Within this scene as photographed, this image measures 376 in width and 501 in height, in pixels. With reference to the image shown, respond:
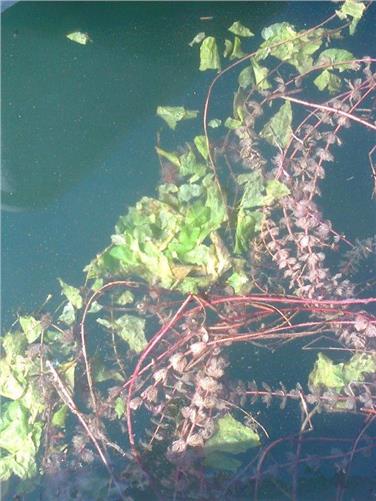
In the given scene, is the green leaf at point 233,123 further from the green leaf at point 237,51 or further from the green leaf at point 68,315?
the green leaf at point 68,315

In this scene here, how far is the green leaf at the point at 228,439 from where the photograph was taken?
1.66 metres

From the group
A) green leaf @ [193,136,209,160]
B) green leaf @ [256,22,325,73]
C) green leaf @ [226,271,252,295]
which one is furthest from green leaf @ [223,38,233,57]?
green leaf @ [226,271,252,295]

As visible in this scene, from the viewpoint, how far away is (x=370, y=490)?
173 centimetres

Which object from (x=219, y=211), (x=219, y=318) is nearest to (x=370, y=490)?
(x=219, y=318)

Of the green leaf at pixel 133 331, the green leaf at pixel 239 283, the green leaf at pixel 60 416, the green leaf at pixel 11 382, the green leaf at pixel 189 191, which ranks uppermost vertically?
the green leaf at pixel 189 191

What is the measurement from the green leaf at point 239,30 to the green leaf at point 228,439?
4.71 feet

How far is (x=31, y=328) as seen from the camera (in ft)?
6.06

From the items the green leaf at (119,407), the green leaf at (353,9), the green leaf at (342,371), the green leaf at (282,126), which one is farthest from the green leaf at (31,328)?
the green leaf at (353,9)

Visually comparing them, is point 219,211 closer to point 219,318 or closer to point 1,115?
point 219,318

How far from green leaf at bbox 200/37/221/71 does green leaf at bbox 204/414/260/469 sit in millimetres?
1318

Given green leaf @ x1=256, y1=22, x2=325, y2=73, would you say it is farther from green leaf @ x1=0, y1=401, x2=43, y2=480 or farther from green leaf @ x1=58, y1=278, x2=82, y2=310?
green leaf @ x1=0, y1=401, x2=43, y2=480

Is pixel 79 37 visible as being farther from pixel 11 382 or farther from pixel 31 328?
pixel 11 382

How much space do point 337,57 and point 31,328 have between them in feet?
4.94

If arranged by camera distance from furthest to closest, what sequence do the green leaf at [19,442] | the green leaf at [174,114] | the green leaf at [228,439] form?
1. the green leaf at [174,114]
2. the green leaf at [19,442]
3. the green leaf at [228,439]
